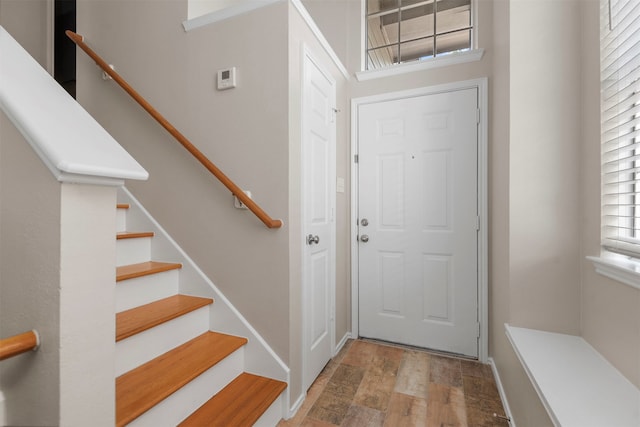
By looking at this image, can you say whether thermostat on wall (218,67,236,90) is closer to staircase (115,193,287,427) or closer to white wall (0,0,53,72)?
staircase (115,193,287,427)

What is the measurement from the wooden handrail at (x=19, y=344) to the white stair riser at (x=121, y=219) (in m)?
1.45

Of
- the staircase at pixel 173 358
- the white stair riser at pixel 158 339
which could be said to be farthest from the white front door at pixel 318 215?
the white stair riser at pixel 158 339

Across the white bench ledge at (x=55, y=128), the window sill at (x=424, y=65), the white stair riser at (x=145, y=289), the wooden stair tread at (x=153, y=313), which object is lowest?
the wooden stair tread at (x=153, y=313)

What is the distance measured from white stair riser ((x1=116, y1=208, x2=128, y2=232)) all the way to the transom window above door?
7.43 feet

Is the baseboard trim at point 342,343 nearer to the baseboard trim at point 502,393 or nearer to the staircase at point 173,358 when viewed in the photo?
the staircase at point 173,358

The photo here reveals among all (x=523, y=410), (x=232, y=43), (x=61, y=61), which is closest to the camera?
(x=523, y=410)

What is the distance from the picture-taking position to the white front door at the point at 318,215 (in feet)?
5.71

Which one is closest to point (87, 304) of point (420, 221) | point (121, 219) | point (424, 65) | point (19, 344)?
point (19, 344)

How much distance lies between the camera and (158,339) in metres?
1.40

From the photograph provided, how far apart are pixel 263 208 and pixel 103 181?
0.91 m

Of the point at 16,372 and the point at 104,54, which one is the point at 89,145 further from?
the point at 104,54

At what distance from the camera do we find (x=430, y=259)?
88.4 inches

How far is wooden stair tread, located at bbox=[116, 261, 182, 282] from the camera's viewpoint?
1.46 metres

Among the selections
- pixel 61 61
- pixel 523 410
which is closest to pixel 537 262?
pixel 523 410
